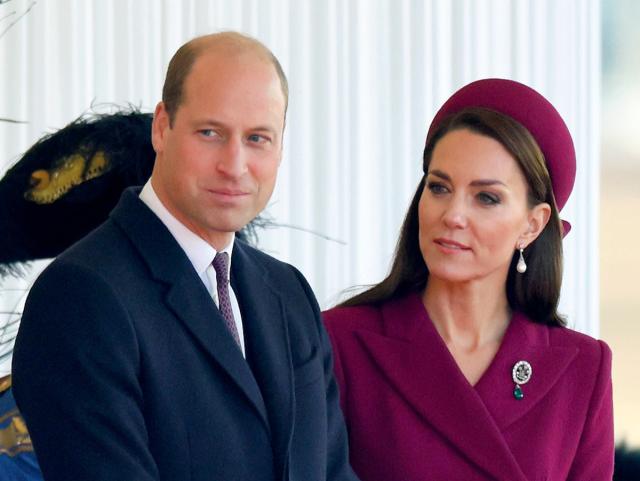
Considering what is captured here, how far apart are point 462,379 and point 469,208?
0.29m

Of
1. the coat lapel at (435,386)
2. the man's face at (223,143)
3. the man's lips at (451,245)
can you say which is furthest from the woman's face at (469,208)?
the man's face at (223,143)

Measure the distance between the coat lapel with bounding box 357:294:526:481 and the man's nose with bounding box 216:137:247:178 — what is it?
2.40 ft

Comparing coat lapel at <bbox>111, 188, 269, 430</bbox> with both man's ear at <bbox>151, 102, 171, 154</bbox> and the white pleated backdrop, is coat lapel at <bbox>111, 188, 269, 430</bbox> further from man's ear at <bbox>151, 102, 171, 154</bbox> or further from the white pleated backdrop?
the white pleated backdrop

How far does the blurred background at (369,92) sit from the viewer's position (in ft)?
10.3

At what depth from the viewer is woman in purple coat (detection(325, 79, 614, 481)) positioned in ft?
7.00

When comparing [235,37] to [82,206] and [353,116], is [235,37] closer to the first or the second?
[82,206]

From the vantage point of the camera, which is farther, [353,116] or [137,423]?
[353,116]

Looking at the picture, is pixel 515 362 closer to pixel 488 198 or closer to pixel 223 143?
pixel 488 198

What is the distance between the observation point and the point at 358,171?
3.51 metres

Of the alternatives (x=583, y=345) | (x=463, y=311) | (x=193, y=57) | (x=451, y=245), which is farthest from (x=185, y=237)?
(x=583, y=345)

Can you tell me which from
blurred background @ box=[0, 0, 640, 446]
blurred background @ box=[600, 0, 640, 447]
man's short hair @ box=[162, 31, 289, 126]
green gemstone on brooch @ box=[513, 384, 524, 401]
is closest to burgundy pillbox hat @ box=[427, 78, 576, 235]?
A: green gemstone on brooch @ box=[513, 384, 524, 401]

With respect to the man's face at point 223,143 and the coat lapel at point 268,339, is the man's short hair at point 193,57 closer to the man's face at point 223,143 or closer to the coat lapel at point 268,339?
the man's face at point 223,143

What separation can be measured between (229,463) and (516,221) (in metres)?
0.86

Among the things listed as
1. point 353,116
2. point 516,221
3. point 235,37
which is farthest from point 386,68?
point 235,37
